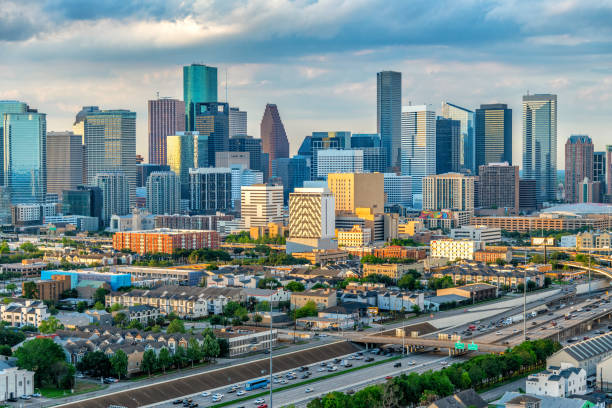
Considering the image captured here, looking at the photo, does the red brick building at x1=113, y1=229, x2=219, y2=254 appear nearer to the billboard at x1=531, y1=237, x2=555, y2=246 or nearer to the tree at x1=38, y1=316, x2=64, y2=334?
the billboard at x1=531, y1=237, x2=555, y2=246

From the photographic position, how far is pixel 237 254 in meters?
101

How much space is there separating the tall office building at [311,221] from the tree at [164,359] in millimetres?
55503

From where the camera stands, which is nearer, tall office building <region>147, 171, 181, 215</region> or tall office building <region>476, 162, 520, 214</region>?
tall office building <region>147, 171, 181, 215</region>

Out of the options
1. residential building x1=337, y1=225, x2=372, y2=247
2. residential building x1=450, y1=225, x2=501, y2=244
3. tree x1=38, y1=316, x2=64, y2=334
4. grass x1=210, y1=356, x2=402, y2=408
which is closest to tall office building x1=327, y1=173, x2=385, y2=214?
residential building x1=450, y1=225, x2=501, y2=244

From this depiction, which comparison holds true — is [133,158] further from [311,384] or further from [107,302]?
[311,384]

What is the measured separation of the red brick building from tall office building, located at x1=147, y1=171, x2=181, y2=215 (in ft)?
191

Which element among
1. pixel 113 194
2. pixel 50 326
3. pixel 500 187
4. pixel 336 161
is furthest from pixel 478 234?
pixel 336 161

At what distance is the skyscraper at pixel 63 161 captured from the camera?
178 metres

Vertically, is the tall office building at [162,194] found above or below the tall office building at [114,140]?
below

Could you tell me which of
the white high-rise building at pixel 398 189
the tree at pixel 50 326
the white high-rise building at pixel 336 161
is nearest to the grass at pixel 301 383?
the tree at pixel 50 326

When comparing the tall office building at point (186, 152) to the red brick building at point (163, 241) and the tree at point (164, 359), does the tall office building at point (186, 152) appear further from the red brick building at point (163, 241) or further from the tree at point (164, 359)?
the tree at point (164, 359)

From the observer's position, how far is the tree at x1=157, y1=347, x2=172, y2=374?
43062 mm

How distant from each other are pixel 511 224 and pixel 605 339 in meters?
86.6

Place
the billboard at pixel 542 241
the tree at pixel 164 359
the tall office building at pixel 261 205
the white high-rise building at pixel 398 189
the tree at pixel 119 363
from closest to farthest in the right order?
the tree at pixel 119 363, the tree at pixel 164 359, the billboard at pixel 542 241, the tall office building at pixel 261 205, the white high-rise building at pixel 398 189
